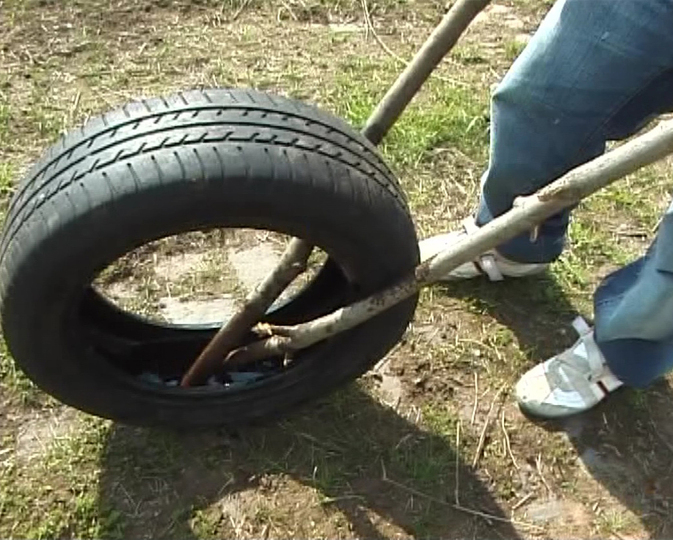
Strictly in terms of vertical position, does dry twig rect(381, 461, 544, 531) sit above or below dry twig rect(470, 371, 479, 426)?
Answer: below

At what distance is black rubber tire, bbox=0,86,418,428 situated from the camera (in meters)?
1.79

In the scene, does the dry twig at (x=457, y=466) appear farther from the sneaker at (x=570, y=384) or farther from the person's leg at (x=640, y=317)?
the person's leg at (x=640, y=317)

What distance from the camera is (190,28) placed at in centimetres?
340

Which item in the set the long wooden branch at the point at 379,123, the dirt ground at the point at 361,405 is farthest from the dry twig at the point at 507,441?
the long wooden branch at the point at 379,123

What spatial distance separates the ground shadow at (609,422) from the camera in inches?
91.3

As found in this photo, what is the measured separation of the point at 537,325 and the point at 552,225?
26 centimetres

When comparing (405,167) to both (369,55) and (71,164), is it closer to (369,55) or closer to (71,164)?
(369,55)

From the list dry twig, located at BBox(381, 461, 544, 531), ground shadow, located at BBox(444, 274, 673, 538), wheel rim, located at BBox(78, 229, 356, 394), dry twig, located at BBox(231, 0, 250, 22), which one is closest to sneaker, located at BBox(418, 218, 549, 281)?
ground shadow, located at BBox(444, 274, 673, 538)

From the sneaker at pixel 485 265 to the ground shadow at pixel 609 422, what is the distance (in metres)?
0.03

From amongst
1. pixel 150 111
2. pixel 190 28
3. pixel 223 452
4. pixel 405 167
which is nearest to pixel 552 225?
pixel 405 167

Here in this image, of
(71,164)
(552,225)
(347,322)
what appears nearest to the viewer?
(71,164)

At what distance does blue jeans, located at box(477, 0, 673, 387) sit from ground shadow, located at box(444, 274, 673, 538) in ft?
0.44

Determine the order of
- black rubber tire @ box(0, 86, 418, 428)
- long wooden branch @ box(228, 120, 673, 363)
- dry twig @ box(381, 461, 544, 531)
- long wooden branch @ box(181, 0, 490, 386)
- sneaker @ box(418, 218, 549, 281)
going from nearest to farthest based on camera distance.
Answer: long wooden branch @ box(228, 120, 673, 363)
black rubber tire @ box(0, 86, 418, 428)
long wooden branch @ box(181, 0, 490, 386)
dry twig @ box(381, 461, 544, 531)
sneaker @ box(418, 218, 549, 281)

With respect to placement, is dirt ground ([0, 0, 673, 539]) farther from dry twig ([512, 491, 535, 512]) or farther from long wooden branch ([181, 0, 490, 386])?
long wooden branch ([181, 0, 490, 386])
